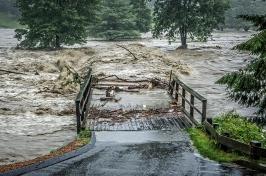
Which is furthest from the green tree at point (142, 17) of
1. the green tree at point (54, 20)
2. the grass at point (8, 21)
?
the grass at point (8, 21)

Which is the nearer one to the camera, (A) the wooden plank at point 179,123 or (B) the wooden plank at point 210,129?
(B) the wooden plank at point 210,129

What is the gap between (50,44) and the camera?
5444 centimetres

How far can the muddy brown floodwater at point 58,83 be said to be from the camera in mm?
16516

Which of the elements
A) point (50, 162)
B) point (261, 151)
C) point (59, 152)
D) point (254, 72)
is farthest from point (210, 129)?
point (50, 162)

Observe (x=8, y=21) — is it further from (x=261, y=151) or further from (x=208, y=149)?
(x=261, y=151)

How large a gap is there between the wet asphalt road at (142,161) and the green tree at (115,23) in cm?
5486

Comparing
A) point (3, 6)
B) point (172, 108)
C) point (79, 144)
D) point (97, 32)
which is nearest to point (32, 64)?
point (172, 108)

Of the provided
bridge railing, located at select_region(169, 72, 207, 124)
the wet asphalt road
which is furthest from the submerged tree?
bridge railing, located at select_region(169, 72, 207, 124)

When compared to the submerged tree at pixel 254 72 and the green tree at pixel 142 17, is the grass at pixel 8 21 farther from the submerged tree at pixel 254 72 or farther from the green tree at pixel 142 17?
the submerged tree at pixel 254 72

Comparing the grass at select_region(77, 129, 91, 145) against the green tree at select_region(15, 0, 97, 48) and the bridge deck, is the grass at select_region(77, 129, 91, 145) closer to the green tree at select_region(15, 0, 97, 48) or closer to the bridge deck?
the bridge deck

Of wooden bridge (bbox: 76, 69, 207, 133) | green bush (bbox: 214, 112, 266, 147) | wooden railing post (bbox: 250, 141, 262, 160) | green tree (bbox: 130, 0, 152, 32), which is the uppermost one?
green tree (bbox: 130, 0, 152, 32)

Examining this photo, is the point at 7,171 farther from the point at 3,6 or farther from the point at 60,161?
the point at 3,6

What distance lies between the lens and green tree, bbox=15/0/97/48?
50062mm

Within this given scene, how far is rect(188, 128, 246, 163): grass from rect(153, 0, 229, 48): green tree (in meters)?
39.9
